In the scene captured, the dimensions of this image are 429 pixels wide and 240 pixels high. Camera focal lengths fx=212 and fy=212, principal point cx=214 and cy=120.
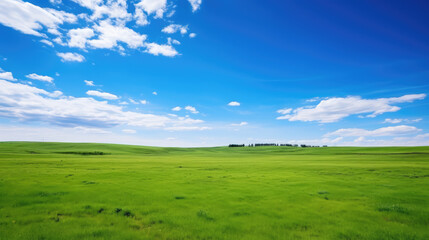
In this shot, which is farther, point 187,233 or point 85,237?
point 187,233

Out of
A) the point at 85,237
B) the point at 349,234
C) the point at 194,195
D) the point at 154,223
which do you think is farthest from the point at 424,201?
the point at 85,237

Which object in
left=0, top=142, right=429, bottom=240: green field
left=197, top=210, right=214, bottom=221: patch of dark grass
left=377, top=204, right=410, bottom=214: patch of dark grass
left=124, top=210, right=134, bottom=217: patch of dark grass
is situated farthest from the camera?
left=377, top=204, right=410, bottom=214: patch of dark grass

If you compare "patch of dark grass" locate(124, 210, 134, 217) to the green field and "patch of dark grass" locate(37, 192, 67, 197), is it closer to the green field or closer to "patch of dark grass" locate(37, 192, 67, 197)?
the green field

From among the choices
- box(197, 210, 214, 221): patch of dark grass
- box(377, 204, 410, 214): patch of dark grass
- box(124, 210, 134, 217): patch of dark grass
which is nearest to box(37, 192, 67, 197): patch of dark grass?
box(124, 210, 134, 217): patch of dark grass

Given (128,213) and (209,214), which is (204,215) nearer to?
(209,214)

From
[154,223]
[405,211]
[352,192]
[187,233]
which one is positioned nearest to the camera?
[187,233]

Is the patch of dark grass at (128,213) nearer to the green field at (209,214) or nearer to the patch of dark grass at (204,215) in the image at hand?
the green field at (209,214)

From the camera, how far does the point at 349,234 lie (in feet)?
30.5

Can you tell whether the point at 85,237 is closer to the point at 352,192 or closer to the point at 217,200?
the point at 217,200

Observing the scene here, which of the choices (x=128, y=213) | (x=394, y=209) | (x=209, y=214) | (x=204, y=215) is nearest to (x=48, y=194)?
(x=128, y=213)

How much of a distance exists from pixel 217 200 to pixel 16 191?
14860mm

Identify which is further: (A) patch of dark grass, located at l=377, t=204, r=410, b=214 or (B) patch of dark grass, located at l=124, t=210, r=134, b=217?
(A) patch of dark grass, located at l=377, t=204, r=410, b=214

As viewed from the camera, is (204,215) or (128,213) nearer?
(204,215)

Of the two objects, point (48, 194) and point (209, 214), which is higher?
point (48, 194)
